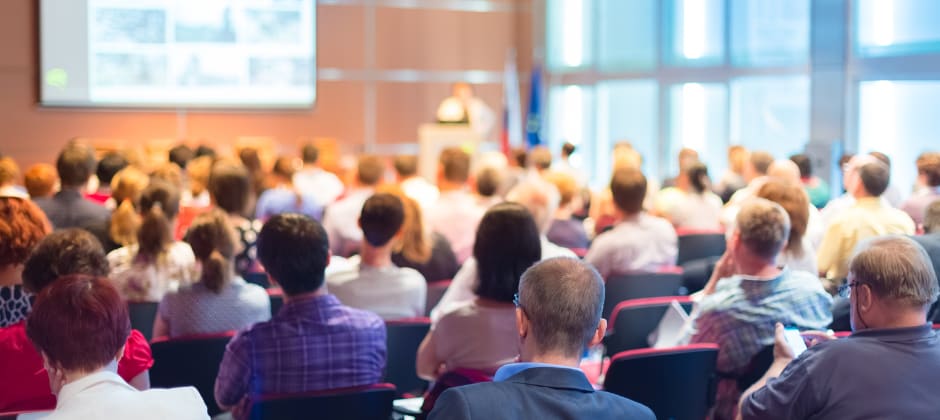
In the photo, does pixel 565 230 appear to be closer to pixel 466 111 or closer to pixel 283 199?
pixel 283 199

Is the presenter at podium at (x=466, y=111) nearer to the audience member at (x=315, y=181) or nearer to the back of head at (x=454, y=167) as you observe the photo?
the audience member at (x=315, y=181)

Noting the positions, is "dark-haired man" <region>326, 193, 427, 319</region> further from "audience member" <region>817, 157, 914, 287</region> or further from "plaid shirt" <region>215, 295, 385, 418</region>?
"audience member" <region>817, 157, 914, 287</region>

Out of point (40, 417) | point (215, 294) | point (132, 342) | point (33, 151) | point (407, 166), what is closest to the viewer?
point (40, 417)

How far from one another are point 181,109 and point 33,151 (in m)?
1.75

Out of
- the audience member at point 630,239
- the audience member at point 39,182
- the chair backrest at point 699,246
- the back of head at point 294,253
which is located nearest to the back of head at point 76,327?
the back of head at point 294,253

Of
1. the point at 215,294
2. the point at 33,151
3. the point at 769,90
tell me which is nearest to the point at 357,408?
the point at 215,294

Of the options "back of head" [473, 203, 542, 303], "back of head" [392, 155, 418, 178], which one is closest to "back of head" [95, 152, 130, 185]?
"back of head" [392, 155, 418, 178]

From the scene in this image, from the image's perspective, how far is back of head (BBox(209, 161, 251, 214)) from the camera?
5.73 metres

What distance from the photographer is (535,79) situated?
14.4m

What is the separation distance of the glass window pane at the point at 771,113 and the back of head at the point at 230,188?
20.4ft

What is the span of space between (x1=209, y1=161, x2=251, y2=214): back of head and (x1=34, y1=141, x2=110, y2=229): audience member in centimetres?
111

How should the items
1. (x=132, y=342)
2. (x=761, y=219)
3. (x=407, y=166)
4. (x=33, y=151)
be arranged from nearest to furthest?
(x=132, y=342), (x=761, y=219), (x=407, y=166), (x=33, y=151)

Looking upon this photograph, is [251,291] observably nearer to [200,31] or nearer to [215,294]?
[215,294]

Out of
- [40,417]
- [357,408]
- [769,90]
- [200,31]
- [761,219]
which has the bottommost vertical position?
[357,408]
